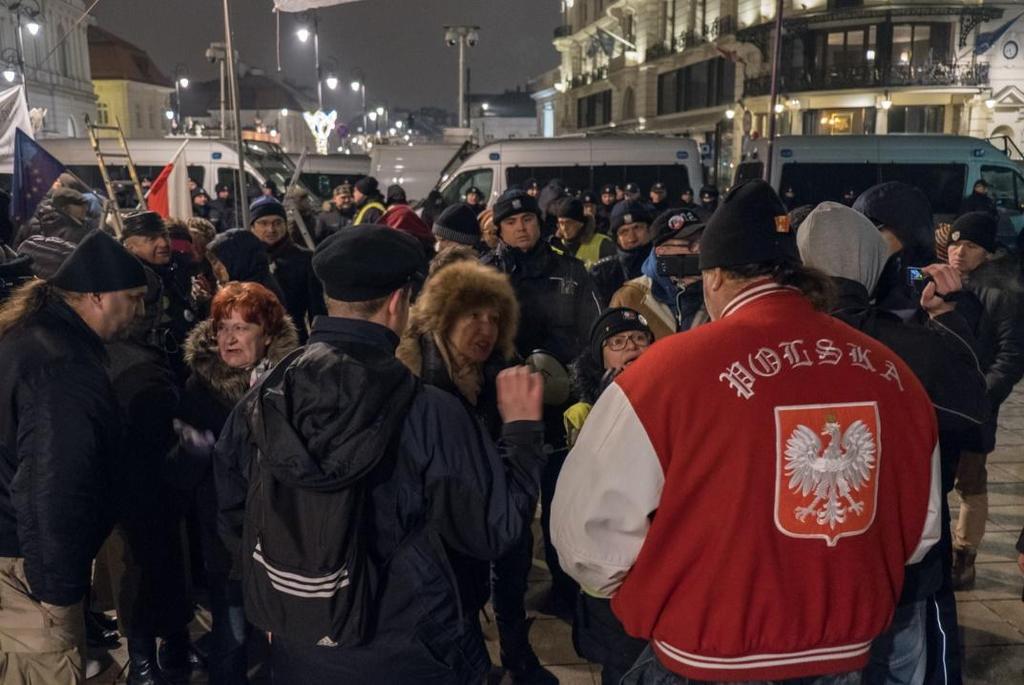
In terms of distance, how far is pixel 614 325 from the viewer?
4.02m

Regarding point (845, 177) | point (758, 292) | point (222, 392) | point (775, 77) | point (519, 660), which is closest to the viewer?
point (758, 292)

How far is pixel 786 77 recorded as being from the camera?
39.7 meters

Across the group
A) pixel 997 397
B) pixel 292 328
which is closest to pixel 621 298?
pixel 292 328

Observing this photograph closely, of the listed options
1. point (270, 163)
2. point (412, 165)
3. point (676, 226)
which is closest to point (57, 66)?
point (270, 163)

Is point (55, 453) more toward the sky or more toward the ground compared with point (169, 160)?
more toward the ground

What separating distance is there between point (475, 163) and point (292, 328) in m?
12.5

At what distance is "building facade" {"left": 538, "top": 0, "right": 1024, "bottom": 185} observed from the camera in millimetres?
35438

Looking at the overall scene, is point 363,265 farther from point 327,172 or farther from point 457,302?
point 327,172

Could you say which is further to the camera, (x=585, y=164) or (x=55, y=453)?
(x=585, y=164)

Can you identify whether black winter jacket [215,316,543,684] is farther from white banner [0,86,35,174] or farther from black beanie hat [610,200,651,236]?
white banner [0,86,35,174]

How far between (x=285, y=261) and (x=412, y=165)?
43.5ft

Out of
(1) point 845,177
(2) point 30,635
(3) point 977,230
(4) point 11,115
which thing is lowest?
(2) point 30,635

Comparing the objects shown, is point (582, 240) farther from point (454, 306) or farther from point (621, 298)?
point (454, 306)

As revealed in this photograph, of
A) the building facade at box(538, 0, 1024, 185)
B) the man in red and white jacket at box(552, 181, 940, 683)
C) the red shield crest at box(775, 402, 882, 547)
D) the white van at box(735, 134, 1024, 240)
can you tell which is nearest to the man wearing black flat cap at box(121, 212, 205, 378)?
the man in red and white jacket at box(552, 181, 940, 683)
